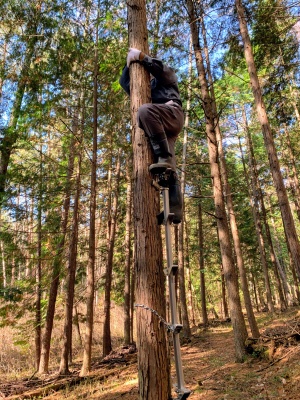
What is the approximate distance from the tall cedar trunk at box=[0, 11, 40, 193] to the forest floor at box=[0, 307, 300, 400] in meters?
6.22

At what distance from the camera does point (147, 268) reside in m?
2.48

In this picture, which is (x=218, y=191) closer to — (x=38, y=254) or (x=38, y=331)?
(x=38, y=254)

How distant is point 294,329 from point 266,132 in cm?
517

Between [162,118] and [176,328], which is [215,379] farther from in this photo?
[162,118]

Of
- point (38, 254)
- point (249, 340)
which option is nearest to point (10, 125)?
point (38, 254)

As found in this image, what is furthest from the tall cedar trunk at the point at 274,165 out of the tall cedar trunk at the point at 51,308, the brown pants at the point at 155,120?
the tall cedar trunk at the point at 51,308

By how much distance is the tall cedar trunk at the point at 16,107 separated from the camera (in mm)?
9555

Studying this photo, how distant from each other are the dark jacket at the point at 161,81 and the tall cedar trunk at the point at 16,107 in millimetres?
7422

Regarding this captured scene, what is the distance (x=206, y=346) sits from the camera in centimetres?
1260

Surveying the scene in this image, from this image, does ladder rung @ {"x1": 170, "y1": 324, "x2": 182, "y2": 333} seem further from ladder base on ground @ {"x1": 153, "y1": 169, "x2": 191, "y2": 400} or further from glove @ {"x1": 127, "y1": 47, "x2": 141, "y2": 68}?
glove @ {"x1": 127, "y1": 47, "x2": 141, "y2": 68}

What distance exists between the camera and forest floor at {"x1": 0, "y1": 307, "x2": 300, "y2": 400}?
19.2 feet

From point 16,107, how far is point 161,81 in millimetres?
8630

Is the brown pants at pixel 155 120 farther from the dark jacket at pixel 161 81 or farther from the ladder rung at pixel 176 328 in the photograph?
the ladder rung at pixel 176 328

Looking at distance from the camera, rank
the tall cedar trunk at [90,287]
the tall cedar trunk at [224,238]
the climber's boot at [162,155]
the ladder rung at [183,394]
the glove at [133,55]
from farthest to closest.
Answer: the tall cedar trunk at [90,287], the tall cedar trunk at [224,238], the glove at [133,55], the climber's boot at [162,155], the ladder rung at [183,394]
